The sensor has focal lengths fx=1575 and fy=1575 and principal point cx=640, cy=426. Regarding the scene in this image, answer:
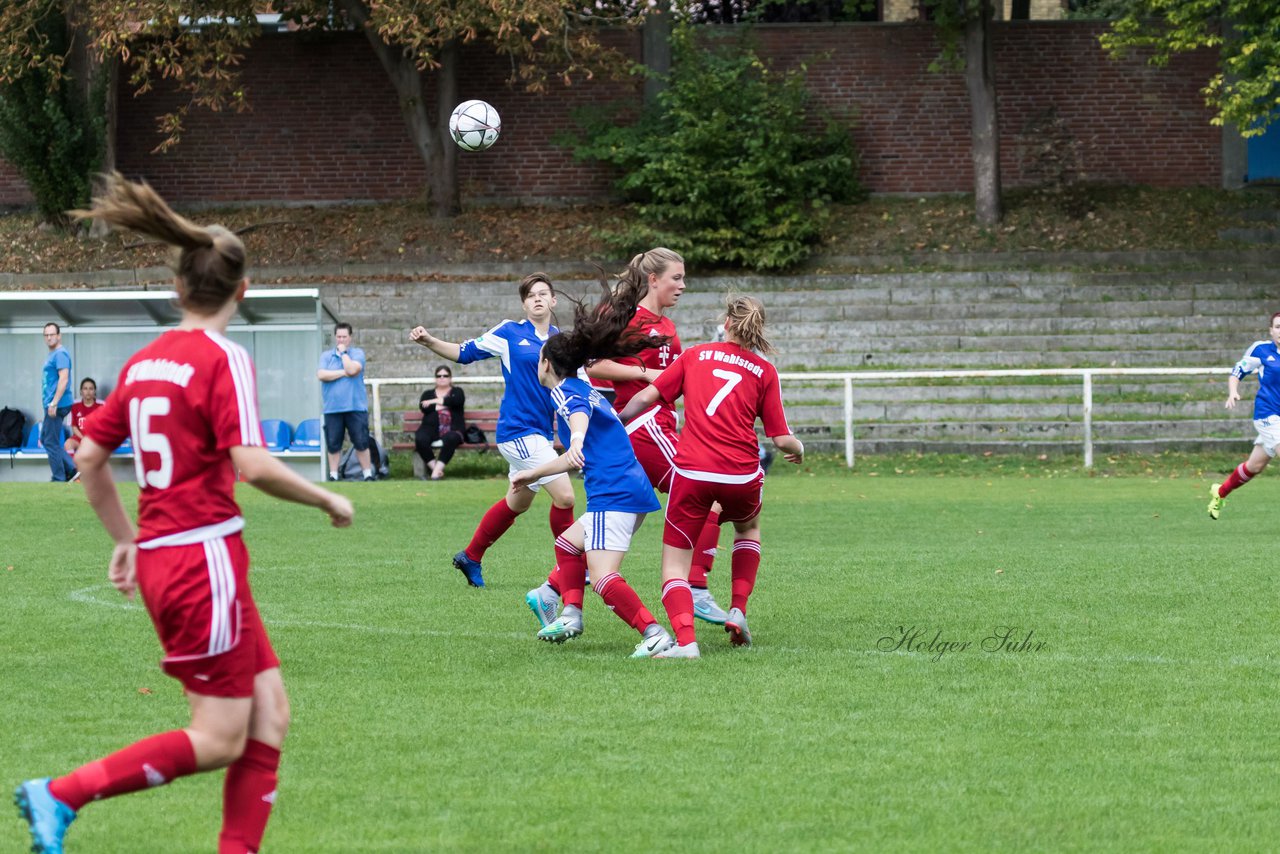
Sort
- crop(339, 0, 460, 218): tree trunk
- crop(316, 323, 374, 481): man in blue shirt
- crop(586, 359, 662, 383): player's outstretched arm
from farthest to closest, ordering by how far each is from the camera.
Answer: crop(339, 0, 460, 218): tree trunk < crop(316, 323, 374, 481): man in blue shirt < crop(586, 359, 662, 383): player's outstretched arm

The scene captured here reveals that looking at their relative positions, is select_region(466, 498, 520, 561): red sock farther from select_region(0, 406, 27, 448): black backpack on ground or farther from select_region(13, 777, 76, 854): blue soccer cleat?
select_region(0, 406, 27, 448): black backpack on ground

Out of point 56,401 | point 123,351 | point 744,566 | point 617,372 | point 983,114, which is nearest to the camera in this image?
point 744,566

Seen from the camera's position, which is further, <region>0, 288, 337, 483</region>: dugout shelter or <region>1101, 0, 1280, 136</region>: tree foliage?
<region>1101, 0, 1280, 136</region>: tree foliage

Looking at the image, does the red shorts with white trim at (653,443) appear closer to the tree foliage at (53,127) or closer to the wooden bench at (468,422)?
the wooden bench at (468,422)

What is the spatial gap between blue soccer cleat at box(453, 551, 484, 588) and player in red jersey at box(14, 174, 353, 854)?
18.9 ft

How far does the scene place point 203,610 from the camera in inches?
157

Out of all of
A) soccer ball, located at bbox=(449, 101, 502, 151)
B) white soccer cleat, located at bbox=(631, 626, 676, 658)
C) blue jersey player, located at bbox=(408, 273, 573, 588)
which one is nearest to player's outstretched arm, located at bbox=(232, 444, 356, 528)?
white soccer cleat, located at bbox=(631, 626, 676, 658)

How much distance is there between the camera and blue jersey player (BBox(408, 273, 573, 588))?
962cm

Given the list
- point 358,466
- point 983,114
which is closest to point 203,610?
point 358,466

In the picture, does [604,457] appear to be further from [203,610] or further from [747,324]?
[203,610]

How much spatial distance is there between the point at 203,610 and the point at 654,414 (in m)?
4.89

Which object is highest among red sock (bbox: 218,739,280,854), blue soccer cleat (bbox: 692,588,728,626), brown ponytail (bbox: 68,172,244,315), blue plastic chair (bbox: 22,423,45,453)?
brown ponytail (bbox: 68,172,244,315)

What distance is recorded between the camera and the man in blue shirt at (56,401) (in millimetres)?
18844

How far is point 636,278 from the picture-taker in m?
8.09
